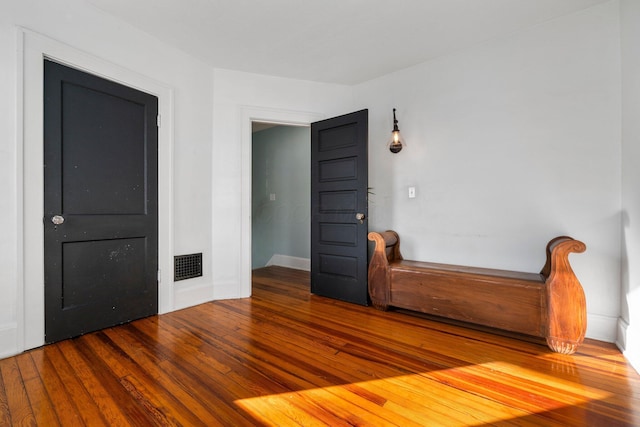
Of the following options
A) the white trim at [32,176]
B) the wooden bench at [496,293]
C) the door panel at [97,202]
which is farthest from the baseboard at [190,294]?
the wooden bench at [496,293]

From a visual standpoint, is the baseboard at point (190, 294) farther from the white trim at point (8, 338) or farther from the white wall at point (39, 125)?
the white trim at point (8, 338)

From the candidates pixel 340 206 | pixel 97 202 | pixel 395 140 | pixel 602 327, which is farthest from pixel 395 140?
pixel 97 202

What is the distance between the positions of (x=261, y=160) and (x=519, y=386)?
461cm

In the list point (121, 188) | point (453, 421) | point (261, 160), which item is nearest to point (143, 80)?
point (121, 188)

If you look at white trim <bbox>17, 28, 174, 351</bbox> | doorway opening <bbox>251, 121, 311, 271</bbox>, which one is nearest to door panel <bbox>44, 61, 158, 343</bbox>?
white trim <bbox>17, 28, 174, 351</bbox>

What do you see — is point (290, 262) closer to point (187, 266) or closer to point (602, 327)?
point (187, 266)

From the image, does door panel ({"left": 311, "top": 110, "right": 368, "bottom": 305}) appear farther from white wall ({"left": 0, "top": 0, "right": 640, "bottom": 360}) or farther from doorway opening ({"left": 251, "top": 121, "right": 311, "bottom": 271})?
doorway opening ({"left": 251, "top": 121, "right": 311, "bottom": 271})

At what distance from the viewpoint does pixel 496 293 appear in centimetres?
208

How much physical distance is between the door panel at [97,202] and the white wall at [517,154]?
242cm

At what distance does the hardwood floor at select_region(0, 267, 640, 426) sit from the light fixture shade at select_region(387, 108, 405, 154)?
1.77 meters

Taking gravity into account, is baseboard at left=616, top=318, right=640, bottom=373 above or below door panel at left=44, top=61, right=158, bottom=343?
Answer: below

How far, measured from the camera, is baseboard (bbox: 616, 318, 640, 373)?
1.66m

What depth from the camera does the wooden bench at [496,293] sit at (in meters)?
1.84

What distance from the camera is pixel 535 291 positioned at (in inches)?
76.5
